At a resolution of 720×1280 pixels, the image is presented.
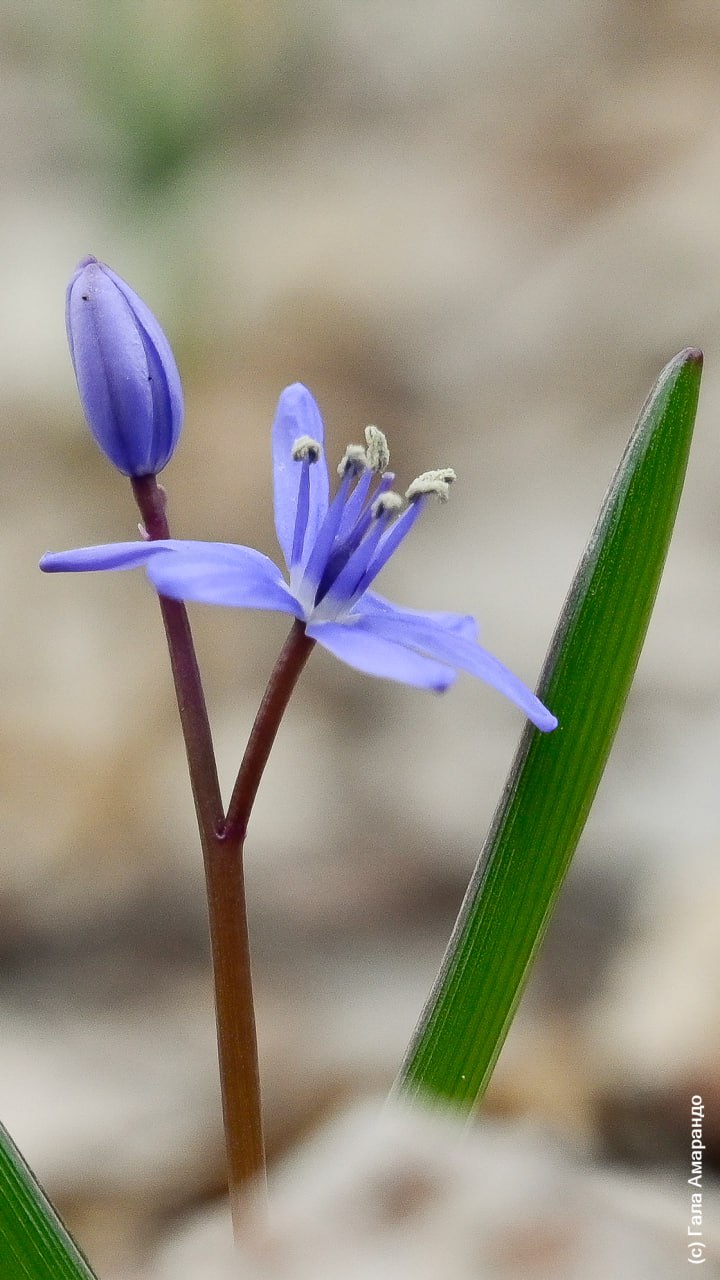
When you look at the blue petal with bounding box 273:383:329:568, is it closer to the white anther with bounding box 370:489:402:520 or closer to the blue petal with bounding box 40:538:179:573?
the white anther with bounding box 370:489:402:520

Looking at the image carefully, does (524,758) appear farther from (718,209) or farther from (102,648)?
(718,209)

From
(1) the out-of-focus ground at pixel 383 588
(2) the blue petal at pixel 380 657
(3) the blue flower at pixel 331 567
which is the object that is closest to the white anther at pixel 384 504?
(3) the blue flower at pixel 331 567

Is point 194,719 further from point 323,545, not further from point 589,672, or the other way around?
point 589,672

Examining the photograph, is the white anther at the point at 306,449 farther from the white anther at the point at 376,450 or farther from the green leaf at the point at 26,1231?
the green leaf at the point at 26,1231

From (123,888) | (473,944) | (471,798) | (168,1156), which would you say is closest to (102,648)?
(123,888)

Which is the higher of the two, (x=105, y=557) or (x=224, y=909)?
(x=105, y=557)

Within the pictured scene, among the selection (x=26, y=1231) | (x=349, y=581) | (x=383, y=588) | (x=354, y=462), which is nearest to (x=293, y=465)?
(x=354, y=462)

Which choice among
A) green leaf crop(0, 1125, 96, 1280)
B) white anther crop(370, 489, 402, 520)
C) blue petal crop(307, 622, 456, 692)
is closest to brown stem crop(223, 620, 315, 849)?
blue petal crop(307, 622, 456, 692)

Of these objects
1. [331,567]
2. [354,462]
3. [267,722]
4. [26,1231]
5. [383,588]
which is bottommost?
[26,1231]

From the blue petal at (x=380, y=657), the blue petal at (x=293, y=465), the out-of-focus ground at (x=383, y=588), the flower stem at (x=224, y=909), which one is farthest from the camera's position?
the out-of-focus ground at (x=383, y=588)
